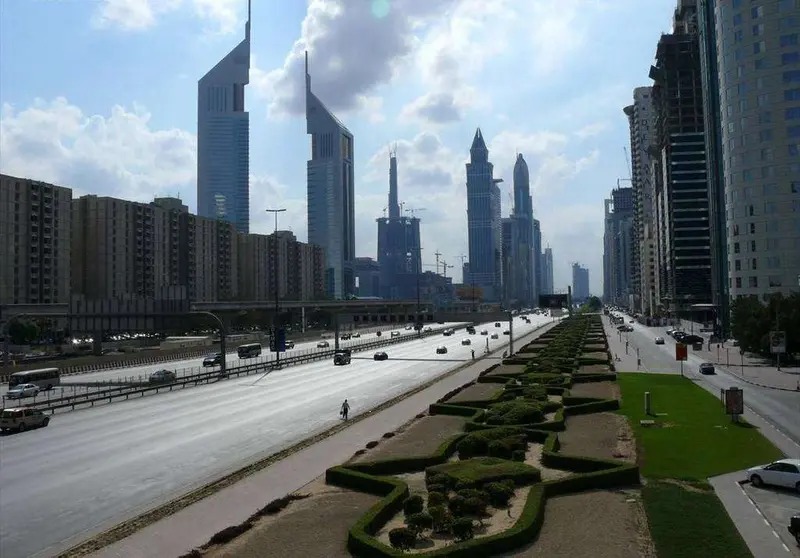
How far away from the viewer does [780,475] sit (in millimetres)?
25328

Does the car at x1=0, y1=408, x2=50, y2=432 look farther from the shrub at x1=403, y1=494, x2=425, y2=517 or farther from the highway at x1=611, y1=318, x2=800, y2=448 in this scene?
the highway at x1=611, y1=318, x2=800, y2=448

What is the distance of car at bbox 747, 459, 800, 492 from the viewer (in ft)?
82.6

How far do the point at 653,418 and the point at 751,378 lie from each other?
27430 mm

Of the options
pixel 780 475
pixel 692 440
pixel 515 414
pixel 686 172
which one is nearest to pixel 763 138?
pixel 692 440

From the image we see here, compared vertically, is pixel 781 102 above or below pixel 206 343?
above

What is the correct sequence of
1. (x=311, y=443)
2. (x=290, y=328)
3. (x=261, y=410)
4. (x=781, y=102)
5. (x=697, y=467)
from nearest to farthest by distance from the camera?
1. (x=697, y=467)
2. (x=311, y=443)
3. (x=261, y=410)
4. (x=781, y=102)
5. (x=290, y=328)

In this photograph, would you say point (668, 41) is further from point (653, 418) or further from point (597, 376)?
point (653, 418)

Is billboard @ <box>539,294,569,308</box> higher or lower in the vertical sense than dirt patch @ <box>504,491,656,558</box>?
higher

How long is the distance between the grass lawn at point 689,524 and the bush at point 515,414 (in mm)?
12914

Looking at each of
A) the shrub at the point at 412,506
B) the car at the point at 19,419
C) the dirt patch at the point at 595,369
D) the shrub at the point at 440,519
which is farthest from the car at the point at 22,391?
the dirt patch at the point at 595,369

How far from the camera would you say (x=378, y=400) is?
183 feet

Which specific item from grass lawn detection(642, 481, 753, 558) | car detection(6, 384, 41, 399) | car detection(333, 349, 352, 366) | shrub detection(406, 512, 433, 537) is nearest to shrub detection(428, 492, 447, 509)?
shrub detection(406, 512, 433, 537)

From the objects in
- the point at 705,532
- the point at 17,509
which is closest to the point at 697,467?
the point at 705,532

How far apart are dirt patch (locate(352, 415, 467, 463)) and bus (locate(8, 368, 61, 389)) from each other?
136ft
